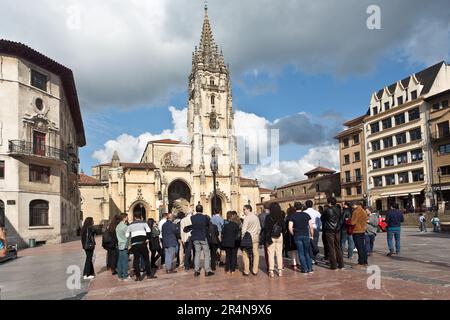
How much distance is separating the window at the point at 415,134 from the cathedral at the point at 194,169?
24146 mm

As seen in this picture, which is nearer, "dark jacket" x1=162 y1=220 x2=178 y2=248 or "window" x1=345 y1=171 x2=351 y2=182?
"dark jacket" x1=162 y1=220 x2=178 y2=248

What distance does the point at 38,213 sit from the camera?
26422 millimetres

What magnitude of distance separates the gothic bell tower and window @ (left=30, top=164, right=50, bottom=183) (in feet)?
127

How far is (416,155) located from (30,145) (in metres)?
39.8

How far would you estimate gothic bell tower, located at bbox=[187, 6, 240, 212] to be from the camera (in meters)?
66.8

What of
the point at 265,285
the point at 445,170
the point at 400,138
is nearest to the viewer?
the point at 265,285

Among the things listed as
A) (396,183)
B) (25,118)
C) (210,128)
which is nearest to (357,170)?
(396,183)

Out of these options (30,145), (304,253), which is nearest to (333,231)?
(304,253)

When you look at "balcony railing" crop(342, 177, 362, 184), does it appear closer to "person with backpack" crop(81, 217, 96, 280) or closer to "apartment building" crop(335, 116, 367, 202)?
"apartment building" crop(335, 116, 367, 202)

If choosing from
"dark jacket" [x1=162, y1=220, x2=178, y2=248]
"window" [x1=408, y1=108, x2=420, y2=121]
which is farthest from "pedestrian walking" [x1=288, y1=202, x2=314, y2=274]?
"window" [x1=408, y1=108, x2=420, y2=121]

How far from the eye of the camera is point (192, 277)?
9742 mm

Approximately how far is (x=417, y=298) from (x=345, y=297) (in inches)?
47.3

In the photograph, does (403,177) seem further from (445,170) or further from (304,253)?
(304,253)
